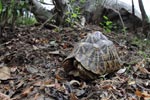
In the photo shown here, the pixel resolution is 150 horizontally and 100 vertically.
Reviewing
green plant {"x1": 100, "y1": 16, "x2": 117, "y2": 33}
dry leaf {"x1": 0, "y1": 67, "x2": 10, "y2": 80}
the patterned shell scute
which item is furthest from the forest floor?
green plant {"x1": 100, "y1": 16, "x2": 117, "y2": 33}

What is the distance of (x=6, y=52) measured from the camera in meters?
4.15

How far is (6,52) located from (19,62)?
0.39 meters

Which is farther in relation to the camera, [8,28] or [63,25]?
[63,25]

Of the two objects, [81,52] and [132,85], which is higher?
[81,52]

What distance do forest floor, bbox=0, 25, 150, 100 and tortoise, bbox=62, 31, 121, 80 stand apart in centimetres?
9

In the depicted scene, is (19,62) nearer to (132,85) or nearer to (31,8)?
(132,85)

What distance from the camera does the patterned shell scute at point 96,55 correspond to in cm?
317

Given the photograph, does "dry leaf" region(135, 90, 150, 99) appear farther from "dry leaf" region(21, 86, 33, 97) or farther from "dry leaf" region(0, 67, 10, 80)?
"dry leaf" region(0, 67, 10, 80)

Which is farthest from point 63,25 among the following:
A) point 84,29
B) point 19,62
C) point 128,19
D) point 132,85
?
point 132,85

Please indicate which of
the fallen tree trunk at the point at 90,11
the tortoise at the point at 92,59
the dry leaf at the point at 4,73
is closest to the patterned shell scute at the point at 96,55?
the tortoise at the point at 92,59

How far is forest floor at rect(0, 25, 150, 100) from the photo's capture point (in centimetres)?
299

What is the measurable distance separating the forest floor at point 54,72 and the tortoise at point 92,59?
89mm

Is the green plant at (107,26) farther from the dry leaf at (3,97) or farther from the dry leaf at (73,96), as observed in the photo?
the dry leaf at (3,97)

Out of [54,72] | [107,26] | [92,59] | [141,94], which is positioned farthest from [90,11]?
[141,94]
